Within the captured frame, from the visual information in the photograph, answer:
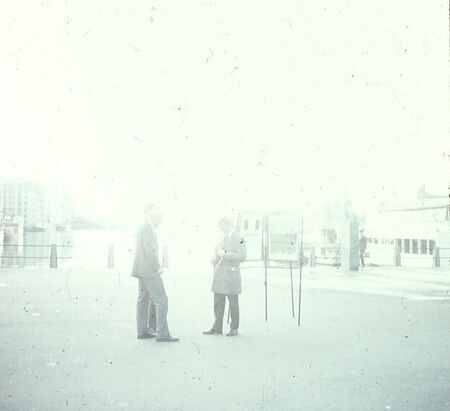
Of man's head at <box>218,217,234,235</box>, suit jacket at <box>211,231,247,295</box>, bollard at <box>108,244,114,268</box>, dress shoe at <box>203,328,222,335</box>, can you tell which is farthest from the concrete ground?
bollard at <box>108,244,114,268</box>

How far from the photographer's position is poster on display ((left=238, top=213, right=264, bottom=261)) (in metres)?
19.9

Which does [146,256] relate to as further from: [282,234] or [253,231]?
[253,231]

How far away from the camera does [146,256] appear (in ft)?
22.0

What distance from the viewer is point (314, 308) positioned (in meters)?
9.88

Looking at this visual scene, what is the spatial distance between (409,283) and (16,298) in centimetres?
1159

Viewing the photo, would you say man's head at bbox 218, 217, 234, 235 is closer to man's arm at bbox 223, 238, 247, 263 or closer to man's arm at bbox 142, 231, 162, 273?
man's arm at bbox 223, 238, 247, 263

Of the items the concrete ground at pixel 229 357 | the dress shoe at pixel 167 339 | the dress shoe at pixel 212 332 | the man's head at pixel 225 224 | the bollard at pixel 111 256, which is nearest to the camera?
the concrete ground at pixel 229 357

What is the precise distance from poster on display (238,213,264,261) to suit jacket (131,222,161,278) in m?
13.0

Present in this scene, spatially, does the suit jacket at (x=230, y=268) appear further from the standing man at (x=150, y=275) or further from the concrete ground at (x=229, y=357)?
the standing man at (x=150, y=275)

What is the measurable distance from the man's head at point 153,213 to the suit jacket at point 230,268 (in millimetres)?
1149

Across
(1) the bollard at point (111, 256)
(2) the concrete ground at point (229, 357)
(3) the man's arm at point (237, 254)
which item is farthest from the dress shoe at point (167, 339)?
(1) the bollard at point (111, 256)

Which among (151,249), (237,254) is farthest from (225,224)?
(151,249)

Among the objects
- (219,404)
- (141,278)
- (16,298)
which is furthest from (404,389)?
(16,298)

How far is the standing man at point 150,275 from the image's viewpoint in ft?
21.8
